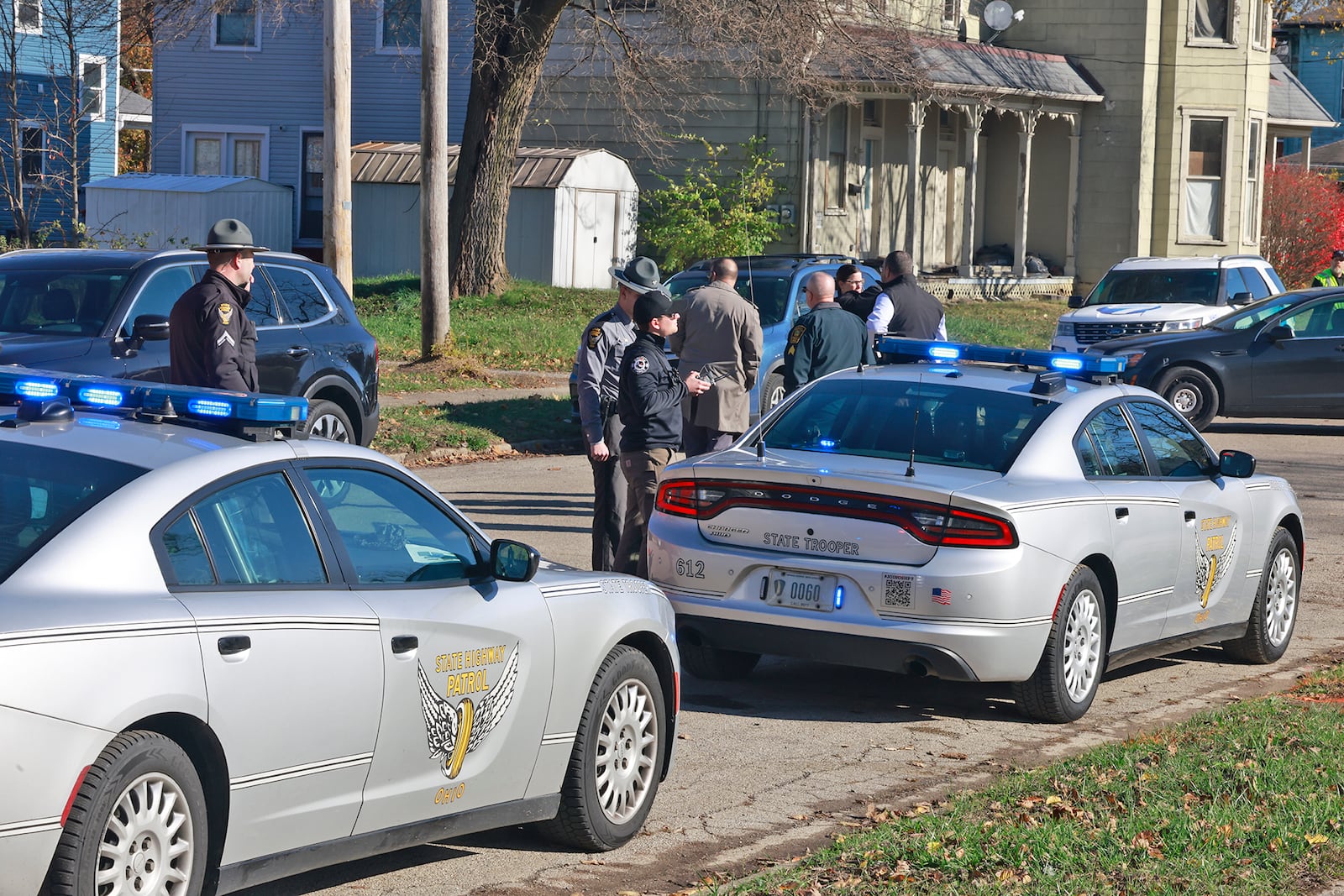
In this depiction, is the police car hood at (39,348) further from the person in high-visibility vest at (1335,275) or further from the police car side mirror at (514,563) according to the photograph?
the person in high-visibility vest at (1335,275)

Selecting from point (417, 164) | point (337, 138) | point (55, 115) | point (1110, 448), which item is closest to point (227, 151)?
point (55, 115)

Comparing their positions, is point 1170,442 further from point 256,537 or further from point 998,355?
point 256,537

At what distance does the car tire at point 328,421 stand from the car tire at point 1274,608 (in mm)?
6756

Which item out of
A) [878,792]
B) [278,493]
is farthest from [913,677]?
[278,493]

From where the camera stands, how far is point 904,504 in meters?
7.11

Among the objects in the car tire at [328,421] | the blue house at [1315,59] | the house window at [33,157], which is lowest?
the car tire at [328,421]

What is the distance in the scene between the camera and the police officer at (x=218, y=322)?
8.59 meters

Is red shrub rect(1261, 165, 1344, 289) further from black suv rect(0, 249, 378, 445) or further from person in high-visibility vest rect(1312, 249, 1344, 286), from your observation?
black suv rect(0, 249, 378, 445)

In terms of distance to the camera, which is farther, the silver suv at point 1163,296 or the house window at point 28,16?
the house window at point 28,16

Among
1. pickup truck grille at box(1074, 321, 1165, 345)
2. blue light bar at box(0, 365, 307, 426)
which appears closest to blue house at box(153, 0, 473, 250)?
pickup truck grille at box(1074, 321, 1165, 345)

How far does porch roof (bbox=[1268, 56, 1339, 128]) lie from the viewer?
42.0m

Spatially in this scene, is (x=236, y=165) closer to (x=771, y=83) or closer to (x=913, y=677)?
(x=771, y=83)

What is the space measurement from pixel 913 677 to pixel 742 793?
228 cm

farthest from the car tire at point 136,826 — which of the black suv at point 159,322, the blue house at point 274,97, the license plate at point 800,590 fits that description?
the blue house at point 274,97
